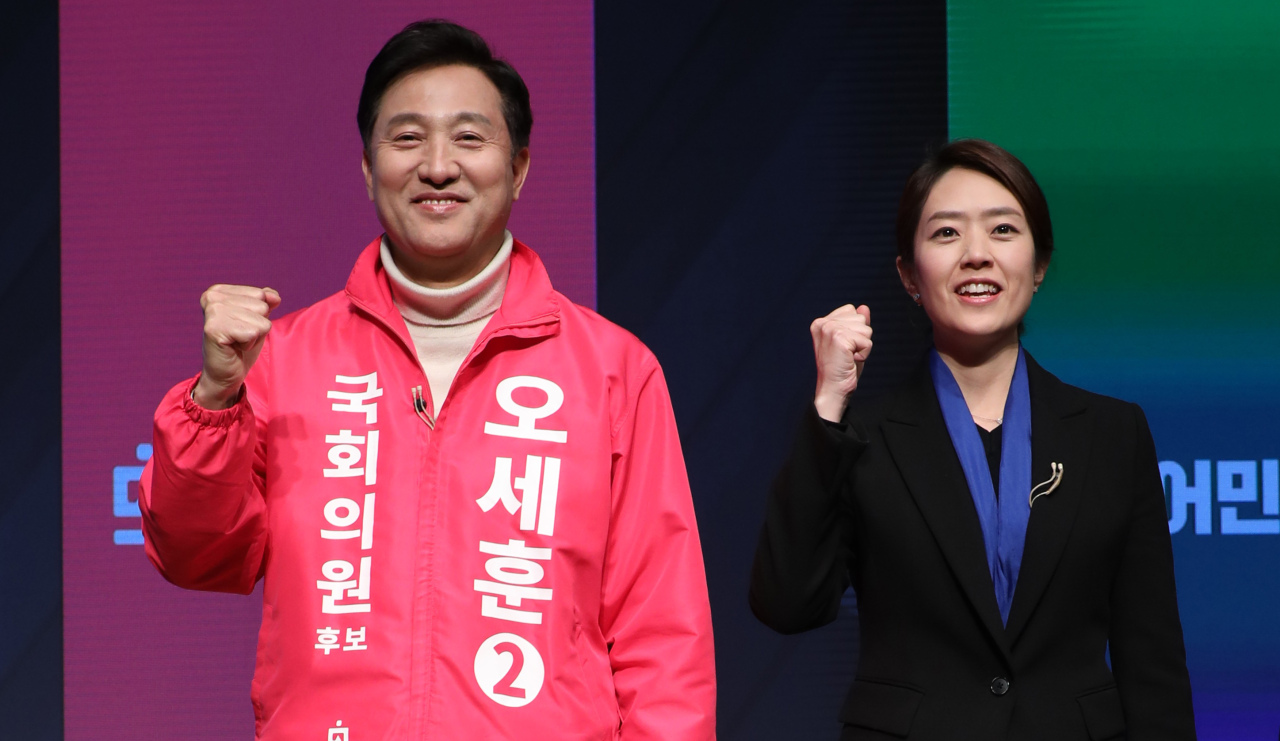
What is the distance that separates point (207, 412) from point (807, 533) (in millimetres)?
843

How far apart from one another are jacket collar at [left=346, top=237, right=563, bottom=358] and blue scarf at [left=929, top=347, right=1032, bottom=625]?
0.63 m

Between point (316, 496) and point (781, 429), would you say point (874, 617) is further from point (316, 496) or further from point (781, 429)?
point (781, 429)

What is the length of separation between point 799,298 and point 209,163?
1494 millimetres

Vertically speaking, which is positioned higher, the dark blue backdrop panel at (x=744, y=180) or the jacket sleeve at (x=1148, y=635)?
the dark blue backdrop panel at (x=744, y=180)

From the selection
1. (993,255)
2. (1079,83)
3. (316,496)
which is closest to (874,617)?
(993,255)

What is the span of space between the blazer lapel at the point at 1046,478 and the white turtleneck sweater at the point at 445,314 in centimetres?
84

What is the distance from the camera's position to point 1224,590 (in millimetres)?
2752

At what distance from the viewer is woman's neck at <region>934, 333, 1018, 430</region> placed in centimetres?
183

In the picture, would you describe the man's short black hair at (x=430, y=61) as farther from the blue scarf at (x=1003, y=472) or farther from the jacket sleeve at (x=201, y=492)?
the blue scarf at (x=1003, y=472)

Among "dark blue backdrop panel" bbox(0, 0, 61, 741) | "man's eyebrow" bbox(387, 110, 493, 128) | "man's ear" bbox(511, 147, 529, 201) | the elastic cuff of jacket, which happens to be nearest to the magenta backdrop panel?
"dark blue backdrop panel" bbox(0, 0, 61, 741)

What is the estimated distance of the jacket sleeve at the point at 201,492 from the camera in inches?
56.8

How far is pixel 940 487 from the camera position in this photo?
67.4 inches

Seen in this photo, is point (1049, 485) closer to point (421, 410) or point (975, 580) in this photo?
point (975, 580)

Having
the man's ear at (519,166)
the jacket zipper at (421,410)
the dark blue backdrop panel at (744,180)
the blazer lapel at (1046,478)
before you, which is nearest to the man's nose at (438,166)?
the man's ear at (519,166)
